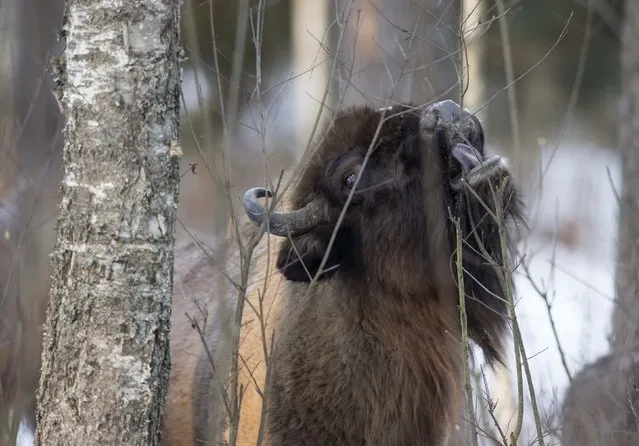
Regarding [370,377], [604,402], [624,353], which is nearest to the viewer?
[370,377]

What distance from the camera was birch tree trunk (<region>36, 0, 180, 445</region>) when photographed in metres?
3.89

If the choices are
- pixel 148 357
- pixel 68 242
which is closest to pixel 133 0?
pixel 68 242

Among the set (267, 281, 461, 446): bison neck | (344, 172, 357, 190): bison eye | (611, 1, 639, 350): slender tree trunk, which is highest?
(611, 1, 639, 350): slender tree trunk

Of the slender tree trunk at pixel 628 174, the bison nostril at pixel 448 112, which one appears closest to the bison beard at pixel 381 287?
the bison nostril at pixel 448 112

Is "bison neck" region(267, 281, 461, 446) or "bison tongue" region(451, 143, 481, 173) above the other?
"bison tongue" region(451, 143, 481, 173)

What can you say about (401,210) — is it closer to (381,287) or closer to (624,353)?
(381,287)

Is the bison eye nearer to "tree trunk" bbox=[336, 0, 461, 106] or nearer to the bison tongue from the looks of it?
the bison tongue

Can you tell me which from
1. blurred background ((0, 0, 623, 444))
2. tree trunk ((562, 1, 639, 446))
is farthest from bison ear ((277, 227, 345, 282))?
tree trunk ((562, 1, 639, 446))

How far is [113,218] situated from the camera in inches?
154

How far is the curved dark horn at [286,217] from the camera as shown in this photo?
4742 millimetres

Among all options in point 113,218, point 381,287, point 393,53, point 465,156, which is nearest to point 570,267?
point 393,53

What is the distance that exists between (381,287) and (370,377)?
1.44ft

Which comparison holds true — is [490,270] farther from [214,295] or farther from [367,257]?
[214,295]

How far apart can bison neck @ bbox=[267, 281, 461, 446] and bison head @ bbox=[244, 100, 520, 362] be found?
0.13 metres
